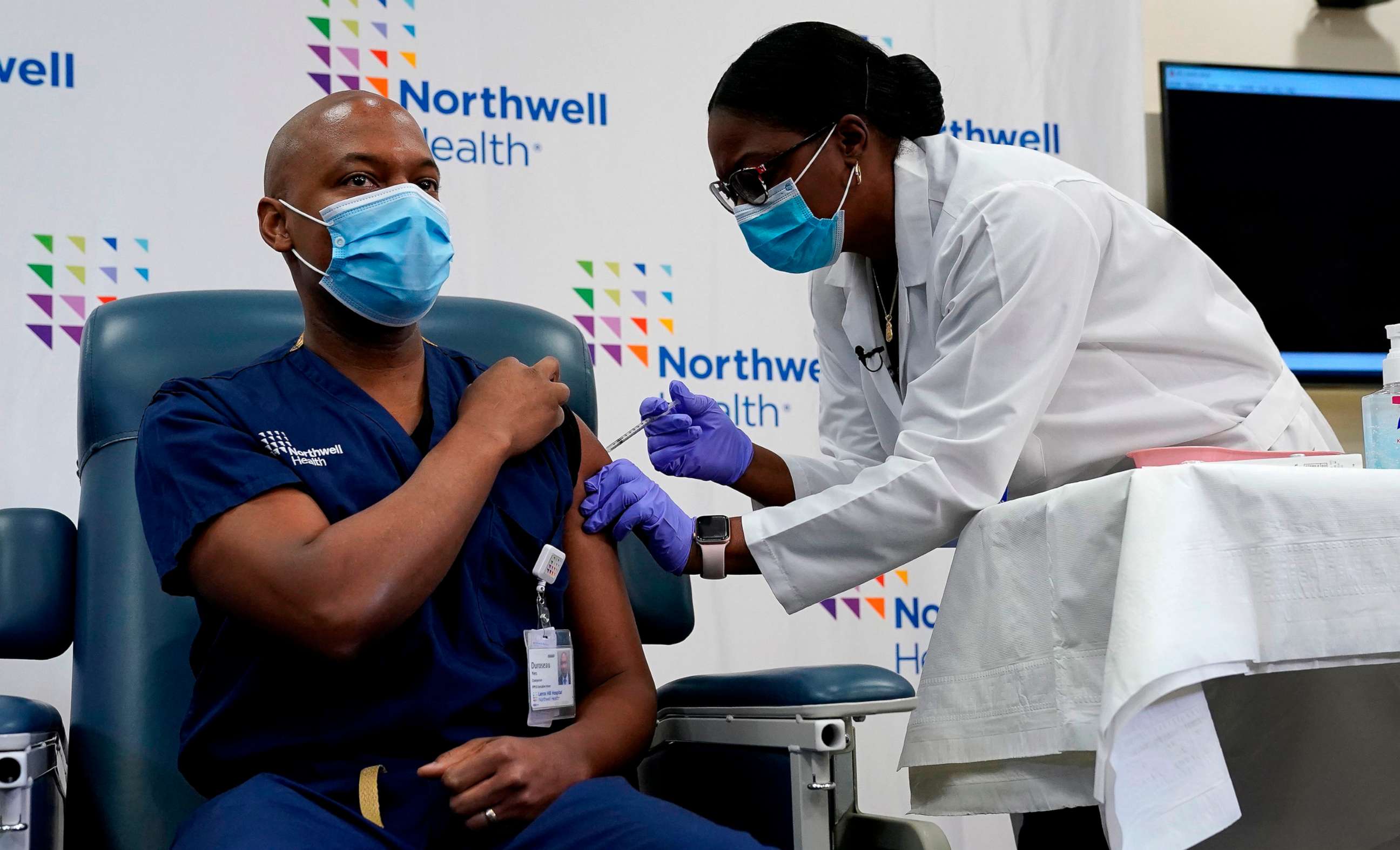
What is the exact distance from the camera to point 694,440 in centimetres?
179

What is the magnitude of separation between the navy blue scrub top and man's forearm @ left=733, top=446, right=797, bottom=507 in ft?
1.82

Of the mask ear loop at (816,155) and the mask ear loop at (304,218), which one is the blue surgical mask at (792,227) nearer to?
the mask ear loop at (816,155)

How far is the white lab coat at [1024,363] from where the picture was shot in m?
1.48

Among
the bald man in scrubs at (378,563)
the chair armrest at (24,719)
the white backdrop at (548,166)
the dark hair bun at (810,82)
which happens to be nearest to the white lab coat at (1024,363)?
the dark hair bun at (810,82)

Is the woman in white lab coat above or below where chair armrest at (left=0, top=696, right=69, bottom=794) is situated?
above

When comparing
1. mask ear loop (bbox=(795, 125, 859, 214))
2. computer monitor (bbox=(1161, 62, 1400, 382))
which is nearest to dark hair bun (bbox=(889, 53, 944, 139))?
mask ear loop (bbox=(795, 125, 859, 214))

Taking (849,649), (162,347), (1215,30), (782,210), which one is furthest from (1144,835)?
(1215,30)

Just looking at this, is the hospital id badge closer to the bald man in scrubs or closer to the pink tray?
the bald man in scrubs

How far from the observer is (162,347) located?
1538 millimetres

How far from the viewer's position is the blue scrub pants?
1065mm

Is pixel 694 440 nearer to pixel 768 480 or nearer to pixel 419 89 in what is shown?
pixel 768 480

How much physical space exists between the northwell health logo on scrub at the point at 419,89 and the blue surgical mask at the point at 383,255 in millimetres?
1096

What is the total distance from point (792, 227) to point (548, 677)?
2.32ft

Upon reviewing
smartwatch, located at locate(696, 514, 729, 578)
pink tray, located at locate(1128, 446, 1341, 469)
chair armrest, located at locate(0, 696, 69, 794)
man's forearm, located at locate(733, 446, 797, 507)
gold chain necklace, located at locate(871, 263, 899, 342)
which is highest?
gold chain necklace, located at locate(871, 263, 899, 342)
